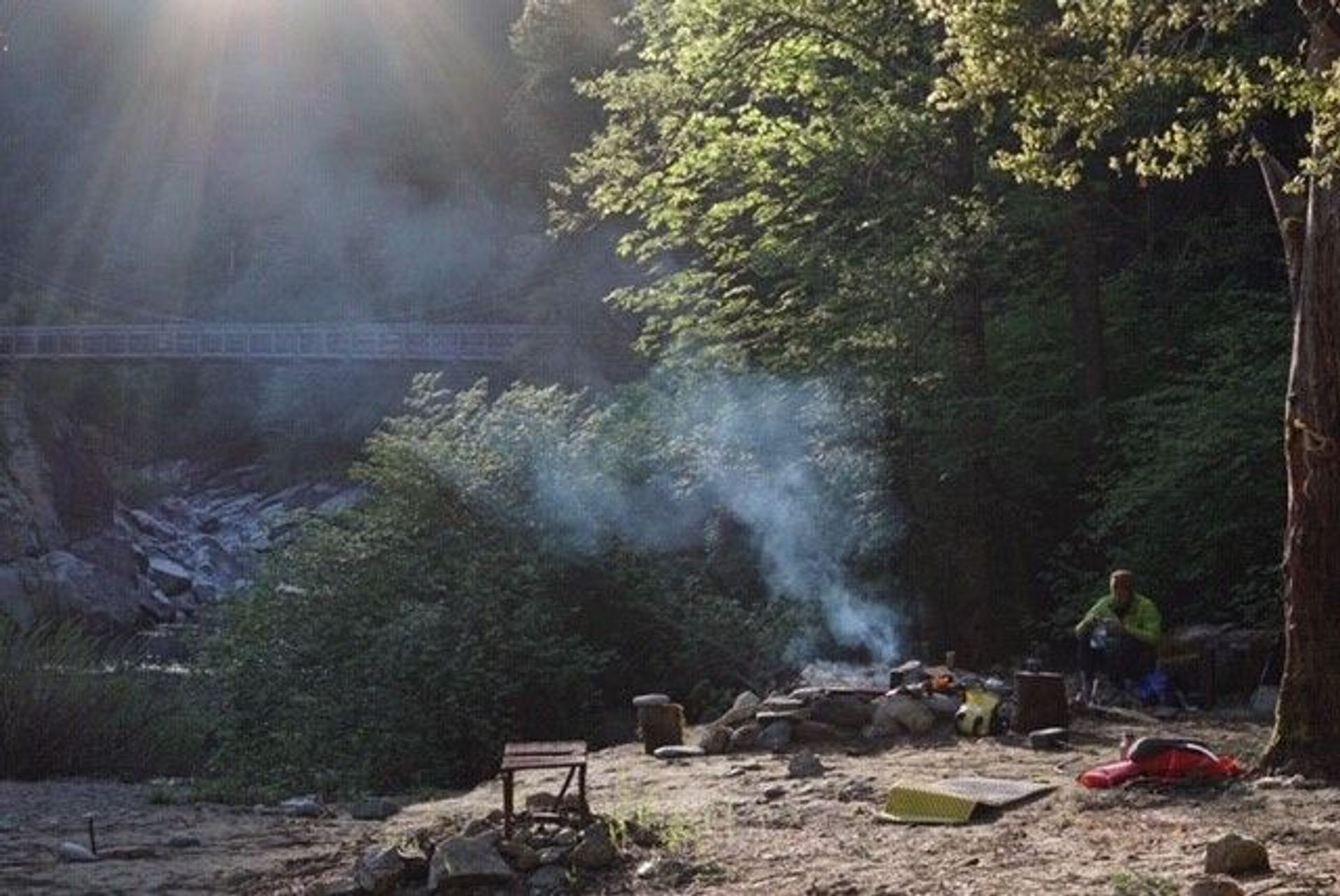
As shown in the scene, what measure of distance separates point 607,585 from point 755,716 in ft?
21.6

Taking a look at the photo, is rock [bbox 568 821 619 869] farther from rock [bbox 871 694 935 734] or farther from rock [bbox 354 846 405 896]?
rock [bbox 871 694 935 734]

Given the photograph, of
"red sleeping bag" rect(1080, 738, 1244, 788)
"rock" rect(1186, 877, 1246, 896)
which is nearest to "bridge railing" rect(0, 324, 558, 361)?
"red sleeping bag" rect(1080, 738, 1244, 788)

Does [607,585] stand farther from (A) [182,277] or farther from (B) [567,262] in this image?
(A) [182,277]

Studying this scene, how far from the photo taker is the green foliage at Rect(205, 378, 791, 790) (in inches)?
701

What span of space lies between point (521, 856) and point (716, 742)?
478cm

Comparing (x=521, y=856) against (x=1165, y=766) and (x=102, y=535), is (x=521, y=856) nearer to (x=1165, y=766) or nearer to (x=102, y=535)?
(x=1165, y=766)

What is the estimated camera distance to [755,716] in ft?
47.0

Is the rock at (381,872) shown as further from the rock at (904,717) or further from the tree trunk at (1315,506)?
the rock at (904,717)

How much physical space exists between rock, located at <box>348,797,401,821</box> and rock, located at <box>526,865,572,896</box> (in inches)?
172

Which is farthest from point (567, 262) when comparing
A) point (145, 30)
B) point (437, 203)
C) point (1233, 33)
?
point (145, 30)

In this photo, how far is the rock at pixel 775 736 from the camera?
13.9 m

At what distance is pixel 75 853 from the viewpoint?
1187 centimetres

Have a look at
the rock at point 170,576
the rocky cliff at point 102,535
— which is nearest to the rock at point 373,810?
the rocky cliff at point 102,535

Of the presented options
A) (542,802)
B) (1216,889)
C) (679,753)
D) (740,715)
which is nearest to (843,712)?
(740,715)
